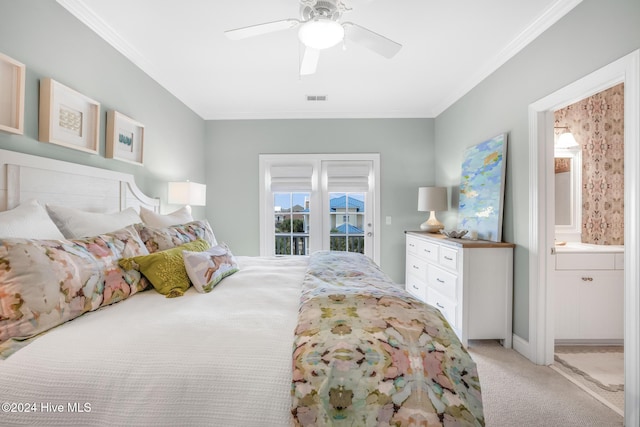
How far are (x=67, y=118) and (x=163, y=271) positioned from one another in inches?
49.7

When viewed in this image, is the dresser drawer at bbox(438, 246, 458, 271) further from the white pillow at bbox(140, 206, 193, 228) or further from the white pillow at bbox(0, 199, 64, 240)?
the white pillow at bbox(0, 199, 64, 240)

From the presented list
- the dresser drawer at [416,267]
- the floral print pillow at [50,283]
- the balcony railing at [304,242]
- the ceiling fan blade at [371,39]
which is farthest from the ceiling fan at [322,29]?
the balcony railing at [304,242]

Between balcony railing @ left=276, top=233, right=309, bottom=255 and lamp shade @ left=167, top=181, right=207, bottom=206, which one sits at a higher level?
lamp shade @ left=167, top=181, right=207, bottom=206

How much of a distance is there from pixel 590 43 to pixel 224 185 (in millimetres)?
3960

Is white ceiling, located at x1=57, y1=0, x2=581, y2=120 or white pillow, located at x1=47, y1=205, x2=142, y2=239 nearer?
white pillow, located at x1=47, y1=205, x2=142, y2=239

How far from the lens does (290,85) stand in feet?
10.9

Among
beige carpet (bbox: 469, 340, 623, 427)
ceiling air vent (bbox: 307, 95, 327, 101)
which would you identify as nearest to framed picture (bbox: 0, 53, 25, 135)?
ceiling air vent (bbox: 307, 95, 327, 101)

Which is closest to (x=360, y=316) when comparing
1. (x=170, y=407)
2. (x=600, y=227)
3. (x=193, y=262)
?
(x=170, y=407)

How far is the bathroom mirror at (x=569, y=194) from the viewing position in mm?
3064

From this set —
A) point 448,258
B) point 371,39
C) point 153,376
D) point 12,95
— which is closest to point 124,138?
point 12,95

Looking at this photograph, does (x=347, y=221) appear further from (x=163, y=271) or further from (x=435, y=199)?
(x=163, y=271)

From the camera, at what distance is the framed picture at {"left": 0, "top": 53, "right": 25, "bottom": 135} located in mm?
1545

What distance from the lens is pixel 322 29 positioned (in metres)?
1.70

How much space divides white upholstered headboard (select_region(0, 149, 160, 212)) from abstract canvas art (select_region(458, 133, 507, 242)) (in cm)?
322
